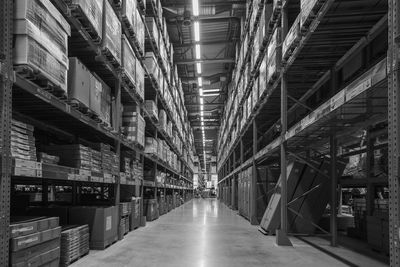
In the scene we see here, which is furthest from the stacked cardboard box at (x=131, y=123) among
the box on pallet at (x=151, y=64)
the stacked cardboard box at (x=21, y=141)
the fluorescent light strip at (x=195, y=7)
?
the fluorescent light strip at (x=195, y=7)

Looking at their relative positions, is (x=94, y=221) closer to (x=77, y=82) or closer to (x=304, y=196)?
(x=77, y=82)

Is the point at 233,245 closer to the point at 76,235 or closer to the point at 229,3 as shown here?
the point at 76,235

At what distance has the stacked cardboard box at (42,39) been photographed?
3.28 meters

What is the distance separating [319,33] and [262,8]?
3632mm

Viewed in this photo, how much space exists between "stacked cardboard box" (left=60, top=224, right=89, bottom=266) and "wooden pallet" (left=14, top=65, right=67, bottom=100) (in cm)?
167

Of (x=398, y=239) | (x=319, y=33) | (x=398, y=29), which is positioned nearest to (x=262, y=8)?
(x=319, y=33)

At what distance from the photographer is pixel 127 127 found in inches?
303

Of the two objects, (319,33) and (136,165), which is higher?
(319,33)

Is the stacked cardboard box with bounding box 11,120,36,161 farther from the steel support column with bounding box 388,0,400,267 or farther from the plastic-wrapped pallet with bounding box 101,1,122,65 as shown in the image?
the steel support column with bounding box 388,0,400,267

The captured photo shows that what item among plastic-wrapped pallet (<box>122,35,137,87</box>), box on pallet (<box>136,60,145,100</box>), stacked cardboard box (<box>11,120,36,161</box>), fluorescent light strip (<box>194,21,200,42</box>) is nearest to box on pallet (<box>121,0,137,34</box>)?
plastic-wrapped pallet (<box>122,35,137,87</box>)

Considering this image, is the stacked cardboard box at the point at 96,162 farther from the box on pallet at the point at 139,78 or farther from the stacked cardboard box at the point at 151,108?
the stacked cardboard box at the point at 151,108

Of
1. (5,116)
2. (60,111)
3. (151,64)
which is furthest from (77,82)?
(151,64)

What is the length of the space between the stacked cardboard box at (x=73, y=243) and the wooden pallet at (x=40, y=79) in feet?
5.49

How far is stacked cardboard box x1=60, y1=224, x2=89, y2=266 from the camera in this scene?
4.37 metres
